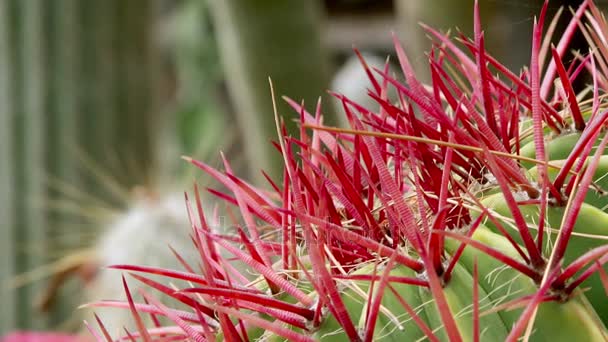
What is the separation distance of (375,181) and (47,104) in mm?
1330

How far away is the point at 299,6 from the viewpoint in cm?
130

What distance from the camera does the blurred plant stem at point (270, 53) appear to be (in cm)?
128

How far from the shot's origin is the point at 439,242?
342mm

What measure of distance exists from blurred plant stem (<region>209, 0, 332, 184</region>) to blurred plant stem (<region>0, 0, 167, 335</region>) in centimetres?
40

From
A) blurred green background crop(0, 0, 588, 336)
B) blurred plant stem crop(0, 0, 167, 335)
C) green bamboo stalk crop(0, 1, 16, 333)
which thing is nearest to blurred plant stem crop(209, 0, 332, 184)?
blurred green background crop(0, 0, 588, 336)

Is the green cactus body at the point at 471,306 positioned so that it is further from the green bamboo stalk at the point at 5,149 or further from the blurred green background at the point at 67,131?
the green bamboo stalk at the point at 5,149

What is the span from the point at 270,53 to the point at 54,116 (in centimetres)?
55

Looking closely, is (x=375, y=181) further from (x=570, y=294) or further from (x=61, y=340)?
(x=61, y=340)

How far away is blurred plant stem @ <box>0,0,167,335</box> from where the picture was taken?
1.66m

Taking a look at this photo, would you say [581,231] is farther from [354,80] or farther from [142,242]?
[354,80]

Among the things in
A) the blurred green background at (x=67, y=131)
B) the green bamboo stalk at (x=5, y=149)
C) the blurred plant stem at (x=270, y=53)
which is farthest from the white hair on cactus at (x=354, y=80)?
the green bamboo stalk at (x=5, y=149)

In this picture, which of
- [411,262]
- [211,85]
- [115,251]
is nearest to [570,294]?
[411,262]

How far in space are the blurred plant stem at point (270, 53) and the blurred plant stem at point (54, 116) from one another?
1.30ft

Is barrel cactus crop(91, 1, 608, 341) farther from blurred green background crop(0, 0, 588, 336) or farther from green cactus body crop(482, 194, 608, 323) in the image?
blurred green background crop(0, 0, 588, 336)
